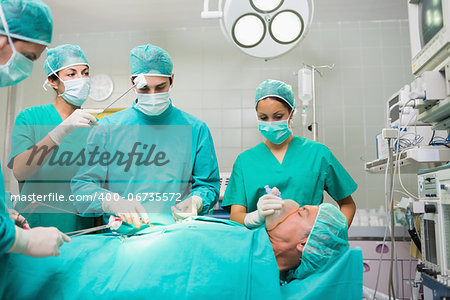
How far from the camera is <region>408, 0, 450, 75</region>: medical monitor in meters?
1.35

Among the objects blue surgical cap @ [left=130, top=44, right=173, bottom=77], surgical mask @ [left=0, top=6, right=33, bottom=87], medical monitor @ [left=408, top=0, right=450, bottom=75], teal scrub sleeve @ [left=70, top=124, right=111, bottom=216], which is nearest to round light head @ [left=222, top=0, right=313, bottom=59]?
medical monitor @ [left=408, top=0, right=450, bottom=75]

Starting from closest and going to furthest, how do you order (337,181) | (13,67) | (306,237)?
(13,67) < (306,237) < (337,181)

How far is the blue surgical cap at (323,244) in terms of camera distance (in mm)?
1168

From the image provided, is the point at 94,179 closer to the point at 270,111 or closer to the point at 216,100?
the point at 270,111

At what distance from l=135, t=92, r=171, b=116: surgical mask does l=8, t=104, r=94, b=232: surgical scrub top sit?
380 millimetres

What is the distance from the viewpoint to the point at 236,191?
1753 mm

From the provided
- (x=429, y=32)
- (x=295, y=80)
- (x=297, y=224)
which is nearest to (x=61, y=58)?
(x=297, y=224)

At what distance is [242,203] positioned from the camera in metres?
1.72

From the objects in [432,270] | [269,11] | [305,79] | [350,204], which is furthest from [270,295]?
[305,79]

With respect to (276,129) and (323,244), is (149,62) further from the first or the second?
(323,244)

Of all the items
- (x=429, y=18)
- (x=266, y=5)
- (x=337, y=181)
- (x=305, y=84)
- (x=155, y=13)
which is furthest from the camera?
(x=155, y=13)

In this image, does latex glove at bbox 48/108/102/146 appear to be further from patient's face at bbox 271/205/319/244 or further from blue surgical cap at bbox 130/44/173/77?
patient's face at bbox 271/205/319/244

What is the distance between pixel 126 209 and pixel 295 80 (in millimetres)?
2609

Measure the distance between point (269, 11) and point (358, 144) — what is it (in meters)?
1.84
